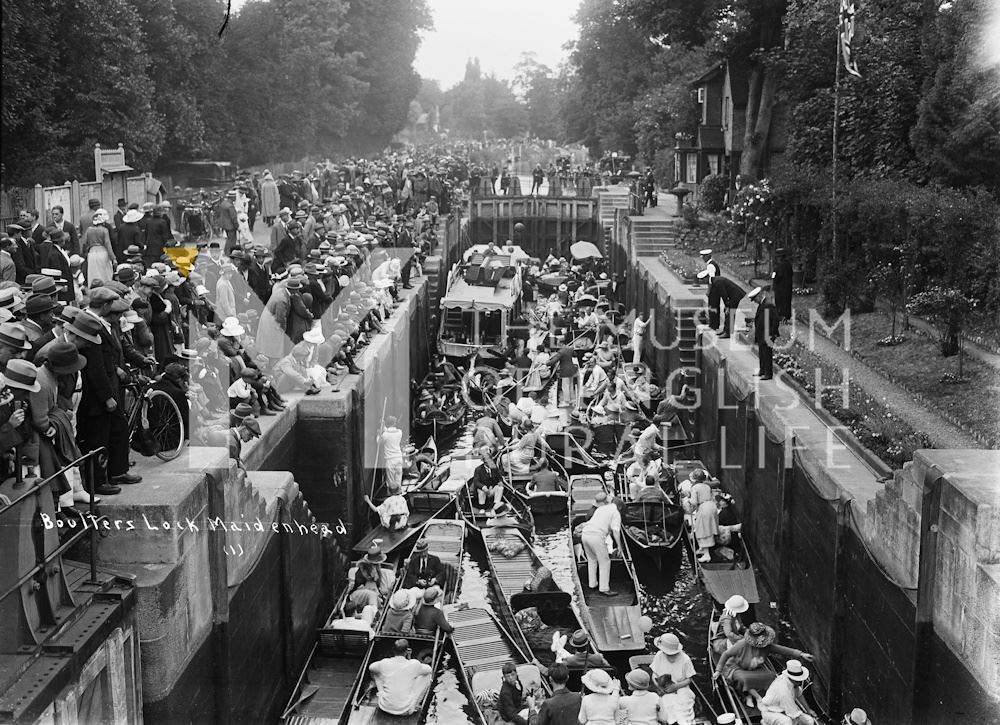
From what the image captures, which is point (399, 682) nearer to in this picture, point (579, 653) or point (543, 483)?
point (579, 653)

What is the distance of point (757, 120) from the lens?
41.6m

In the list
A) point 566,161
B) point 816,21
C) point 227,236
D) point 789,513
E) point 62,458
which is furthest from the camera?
point 566,161

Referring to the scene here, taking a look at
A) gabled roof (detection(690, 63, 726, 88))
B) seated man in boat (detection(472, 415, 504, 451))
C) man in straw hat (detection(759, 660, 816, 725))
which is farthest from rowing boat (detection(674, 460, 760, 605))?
gabled roof (detection(690, 63, 726, 88))

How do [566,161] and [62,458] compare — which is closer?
[62,458]

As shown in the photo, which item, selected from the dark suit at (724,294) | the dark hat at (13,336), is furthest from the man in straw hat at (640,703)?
the dark suit at (724,294)

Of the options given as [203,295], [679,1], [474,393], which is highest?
[679,1]

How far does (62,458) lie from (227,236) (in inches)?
763

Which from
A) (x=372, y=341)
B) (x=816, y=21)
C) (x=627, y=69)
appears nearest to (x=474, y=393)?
(x=372, y=341)

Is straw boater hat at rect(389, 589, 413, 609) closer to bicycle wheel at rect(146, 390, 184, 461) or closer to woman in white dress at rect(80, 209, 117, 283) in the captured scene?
bicycle wheel at rect(146, 390, 184, 461)

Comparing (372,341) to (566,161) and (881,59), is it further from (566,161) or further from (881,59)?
Result: (566,161)

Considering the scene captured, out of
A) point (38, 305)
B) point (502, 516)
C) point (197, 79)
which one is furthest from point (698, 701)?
point (197, 79)

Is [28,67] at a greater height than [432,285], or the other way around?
[28,67]

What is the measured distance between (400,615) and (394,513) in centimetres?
442

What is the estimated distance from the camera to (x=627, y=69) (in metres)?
70.4
